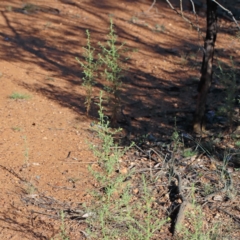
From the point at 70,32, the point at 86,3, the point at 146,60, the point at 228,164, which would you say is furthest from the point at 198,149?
the point at 86,3

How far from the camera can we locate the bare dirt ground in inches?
195

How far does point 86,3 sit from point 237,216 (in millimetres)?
8768

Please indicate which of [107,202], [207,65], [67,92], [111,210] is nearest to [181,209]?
[111,210]

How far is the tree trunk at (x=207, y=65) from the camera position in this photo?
6.24 m

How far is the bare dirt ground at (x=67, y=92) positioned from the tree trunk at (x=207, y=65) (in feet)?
0.63

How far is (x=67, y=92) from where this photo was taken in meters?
7.89

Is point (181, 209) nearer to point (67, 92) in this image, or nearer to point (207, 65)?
point (207, 65)

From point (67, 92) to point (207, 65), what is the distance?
2.30m

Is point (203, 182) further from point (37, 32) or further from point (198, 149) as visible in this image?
point (37, 32)

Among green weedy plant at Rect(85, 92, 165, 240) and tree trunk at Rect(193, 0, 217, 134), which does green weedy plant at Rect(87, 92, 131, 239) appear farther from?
tree trunk at Rect(193, 0, 217, 134)

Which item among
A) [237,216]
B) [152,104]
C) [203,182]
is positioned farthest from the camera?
[152,104]

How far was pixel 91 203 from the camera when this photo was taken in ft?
16.0

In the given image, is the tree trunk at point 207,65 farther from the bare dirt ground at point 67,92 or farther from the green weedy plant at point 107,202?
the green weedy plant at point 107,202

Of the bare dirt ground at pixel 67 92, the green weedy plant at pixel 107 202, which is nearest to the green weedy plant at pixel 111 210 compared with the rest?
the green weedy plant at pixel 107 202
